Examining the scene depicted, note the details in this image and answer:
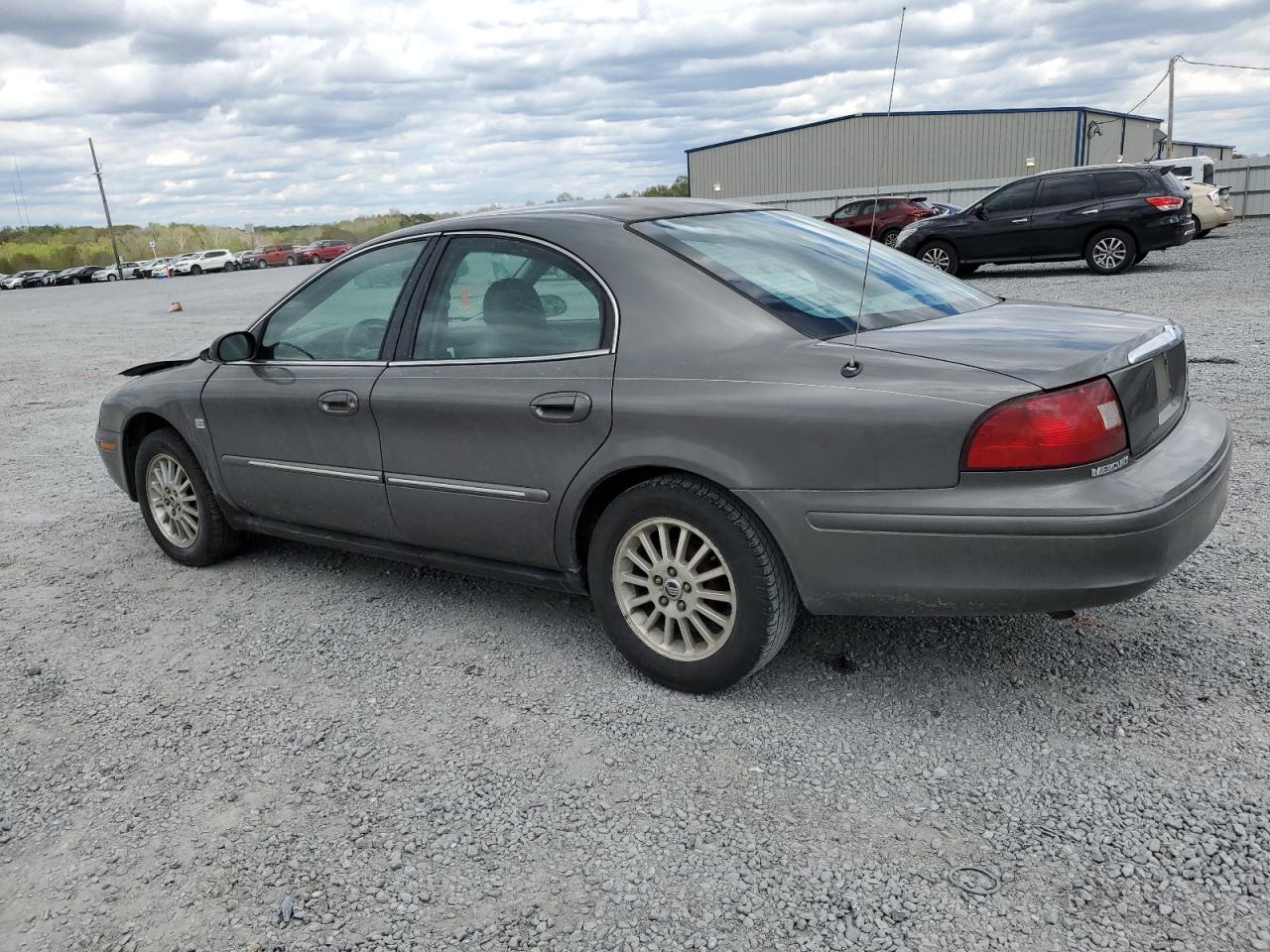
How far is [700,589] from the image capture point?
3143mm

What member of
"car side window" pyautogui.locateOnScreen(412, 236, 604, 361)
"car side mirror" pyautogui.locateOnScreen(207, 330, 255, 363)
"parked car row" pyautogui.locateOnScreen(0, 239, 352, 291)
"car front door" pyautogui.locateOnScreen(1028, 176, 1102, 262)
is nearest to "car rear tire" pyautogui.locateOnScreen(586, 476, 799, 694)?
"car side window" pyautogui.locateOnScreen(412, 236, 604, 361)

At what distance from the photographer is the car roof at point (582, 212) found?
3635 mm

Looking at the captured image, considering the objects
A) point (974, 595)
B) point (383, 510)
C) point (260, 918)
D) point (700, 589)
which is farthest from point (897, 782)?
point (383, 510)

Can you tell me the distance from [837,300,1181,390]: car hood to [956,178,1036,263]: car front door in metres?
13.5

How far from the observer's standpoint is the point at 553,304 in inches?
136

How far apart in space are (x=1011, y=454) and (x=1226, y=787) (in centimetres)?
100

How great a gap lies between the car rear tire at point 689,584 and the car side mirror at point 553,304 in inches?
27.2

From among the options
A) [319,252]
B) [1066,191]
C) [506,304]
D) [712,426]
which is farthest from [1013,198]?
[319,252]

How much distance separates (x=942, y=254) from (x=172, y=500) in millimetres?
14393

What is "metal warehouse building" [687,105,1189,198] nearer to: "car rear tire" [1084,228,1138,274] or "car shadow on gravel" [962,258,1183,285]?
"car shadow on gravel" [962,258,1183,285]

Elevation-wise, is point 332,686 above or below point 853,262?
below

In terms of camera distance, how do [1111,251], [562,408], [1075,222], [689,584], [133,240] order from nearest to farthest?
1. [689,584]
2. [562,408]
3. [1111,251]
4. [1075,222]
5. [133,240]

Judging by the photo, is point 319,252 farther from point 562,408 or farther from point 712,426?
point 712,426

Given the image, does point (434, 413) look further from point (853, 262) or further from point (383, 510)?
point (853, 262)
